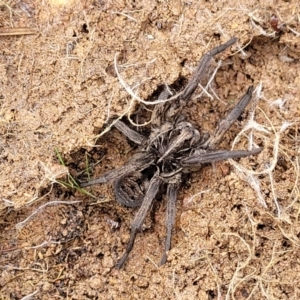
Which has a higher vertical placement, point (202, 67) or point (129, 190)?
point (202, 67)

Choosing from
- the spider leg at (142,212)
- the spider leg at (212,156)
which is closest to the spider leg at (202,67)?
the spider leg at (212,156)

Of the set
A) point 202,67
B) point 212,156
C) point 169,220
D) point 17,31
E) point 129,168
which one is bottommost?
point 169,220

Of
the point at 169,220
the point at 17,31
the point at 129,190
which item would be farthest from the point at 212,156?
the point at 17,31

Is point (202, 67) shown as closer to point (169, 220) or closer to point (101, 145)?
point (101, 145)

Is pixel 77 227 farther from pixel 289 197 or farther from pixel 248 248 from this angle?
pixel 289 197

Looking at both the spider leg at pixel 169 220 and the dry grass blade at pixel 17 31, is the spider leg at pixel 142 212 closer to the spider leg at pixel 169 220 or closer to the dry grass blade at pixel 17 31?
the spider leg at pixel 169 220

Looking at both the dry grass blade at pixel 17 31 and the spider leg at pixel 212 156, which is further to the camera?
the dry grass blade at pixel 17 31

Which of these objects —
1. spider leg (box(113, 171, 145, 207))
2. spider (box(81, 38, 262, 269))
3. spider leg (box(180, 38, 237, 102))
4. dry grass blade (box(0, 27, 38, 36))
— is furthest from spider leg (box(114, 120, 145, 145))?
dry grass blade (box(0, 27, 38, 36))
